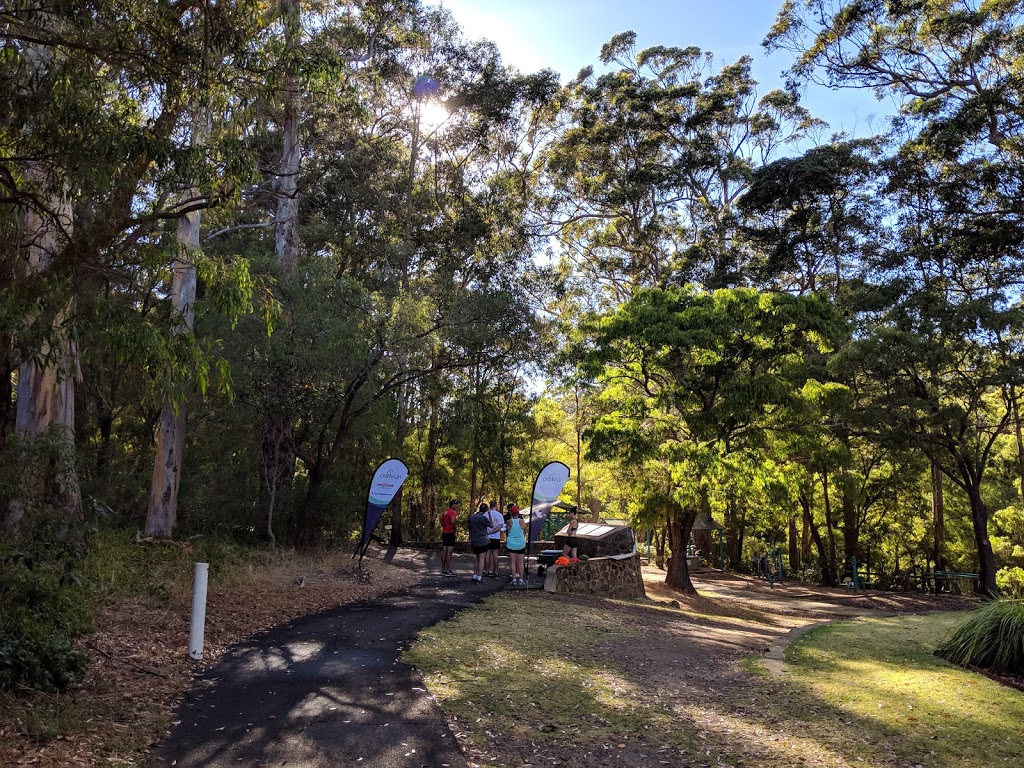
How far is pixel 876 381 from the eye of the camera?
66.1 feet

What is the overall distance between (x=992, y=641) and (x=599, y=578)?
7.62 m

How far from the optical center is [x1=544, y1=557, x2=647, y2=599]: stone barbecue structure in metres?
14.8

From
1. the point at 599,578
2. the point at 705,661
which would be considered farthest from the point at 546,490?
the point at 705,661

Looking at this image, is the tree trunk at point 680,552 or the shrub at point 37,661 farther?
the tree trunk at point 680,552

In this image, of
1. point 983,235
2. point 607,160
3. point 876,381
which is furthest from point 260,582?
point 607,160

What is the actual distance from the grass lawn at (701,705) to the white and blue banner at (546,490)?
16.8 ft

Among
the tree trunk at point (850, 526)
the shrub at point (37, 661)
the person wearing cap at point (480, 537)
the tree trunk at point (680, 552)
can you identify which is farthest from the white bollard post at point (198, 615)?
the tree trunk at point (850, 526)

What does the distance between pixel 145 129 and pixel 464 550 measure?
2024cm

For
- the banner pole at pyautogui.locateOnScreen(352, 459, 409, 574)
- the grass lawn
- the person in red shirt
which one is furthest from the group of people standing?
the grass lawn

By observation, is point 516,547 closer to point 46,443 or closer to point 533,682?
point 533,682

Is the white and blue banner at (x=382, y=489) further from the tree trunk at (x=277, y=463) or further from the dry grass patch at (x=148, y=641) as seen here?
the tree trunk at (x=277, y=463)

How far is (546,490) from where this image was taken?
1538 cm

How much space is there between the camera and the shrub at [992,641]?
873 centimetres

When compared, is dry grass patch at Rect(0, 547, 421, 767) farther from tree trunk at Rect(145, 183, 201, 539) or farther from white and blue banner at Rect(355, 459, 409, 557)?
tree trunk at Rect(145, 183, 201, 539)
